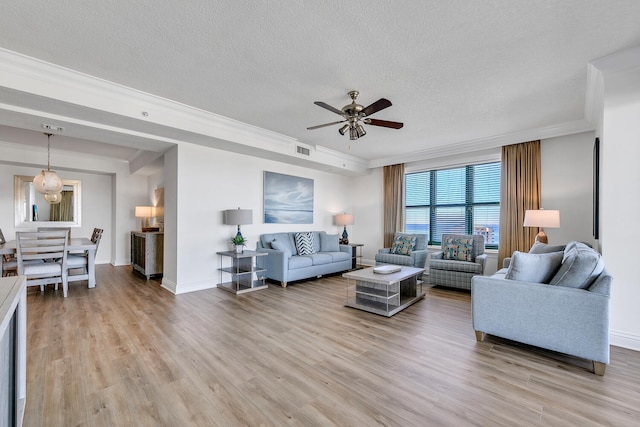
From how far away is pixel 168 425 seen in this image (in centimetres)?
161

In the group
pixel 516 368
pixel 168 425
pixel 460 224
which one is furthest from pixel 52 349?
pixel 460 224

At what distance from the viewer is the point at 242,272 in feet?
15.2

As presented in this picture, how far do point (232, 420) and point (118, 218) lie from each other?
23.0 ft

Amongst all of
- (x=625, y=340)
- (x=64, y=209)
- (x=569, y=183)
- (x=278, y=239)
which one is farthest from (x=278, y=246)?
(x=64, y=209)

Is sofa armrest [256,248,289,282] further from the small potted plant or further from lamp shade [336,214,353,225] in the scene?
lamp shade [336,214,353,225]

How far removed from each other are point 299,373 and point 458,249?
4.09 meters

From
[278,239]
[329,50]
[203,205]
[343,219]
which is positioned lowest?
[278,239]

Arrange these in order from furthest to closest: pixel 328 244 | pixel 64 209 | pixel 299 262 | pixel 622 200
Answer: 1. pixel 64 209
2. pixel 328 244
3. pixel 299 262
4. pixel 622 200

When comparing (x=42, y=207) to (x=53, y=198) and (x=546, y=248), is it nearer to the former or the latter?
(x=53, y=198)

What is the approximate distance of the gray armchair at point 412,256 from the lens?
17.6ft

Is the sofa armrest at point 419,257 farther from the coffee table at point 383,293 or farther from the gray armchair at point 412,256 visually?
the coffee table at point 383,293

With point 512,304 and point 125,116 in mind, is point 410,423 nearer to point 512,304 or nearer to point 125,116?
point 512,304

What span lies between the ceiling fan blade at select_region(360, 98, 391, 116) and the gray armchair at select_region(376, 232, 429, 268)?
3.17 metres

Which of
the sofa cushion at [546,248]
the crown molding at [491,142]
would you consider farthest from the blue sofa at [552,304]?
the crown molding at [491,142]
